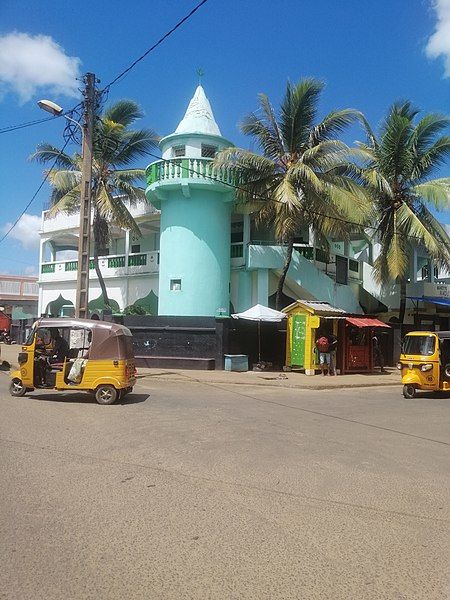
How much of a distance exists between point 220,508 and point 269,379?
1220 centimetres

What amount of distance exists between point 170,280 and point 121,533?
1819cm

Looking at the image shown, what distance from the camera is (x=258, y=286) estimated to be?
74.2 feet

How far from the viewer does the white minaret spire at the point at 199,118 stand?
22.9 metres

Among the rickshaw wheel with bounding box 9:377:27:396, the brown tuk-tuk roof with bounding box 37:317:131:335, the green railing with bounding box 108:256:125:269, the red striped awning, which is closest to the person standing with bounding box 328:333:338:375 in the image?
the red striped awning

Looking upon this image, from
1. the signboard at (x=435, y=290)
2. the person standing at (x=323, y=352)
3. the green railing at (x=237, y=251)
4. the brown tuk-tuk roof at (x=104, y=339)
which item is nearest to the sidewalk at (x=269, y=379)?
the person standing at (x=323, y=352)

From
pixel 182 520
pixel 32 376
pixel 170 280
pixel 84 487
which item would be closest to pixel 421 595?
pixel 182 520

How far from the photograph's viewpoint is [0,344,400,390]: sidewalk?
53.3 feet

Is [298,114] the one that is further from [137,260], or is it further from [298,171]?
[137,260]

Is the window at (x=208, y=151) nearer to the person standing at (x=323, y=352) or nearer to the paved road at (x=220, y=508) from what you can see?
the person standing at (x=323, y=352)

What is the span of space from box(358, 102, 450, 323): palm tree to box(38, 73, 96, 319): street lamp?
37.1 feet

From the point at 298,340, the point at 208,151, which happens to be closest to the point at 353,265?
the point at 298,340

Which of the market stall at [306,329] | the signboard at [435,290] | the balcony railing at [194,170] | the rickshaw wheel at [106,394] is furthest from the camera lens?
the signboard at [435,290]

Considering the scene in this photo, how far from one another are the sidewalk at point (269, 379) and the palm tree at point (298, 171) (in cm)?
453

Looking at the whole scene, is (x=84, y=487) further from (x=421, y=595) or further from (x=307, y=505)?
(x=421, y=595)
